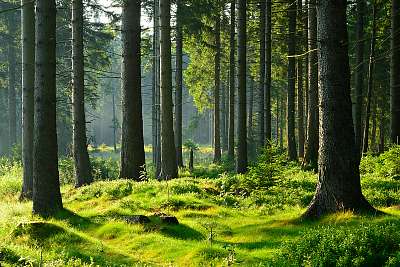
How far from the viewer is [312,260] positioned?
6.50m

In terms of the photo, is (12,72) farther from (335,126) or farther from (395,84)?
(335,126)

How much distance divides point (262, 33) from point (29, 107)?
1281 cm

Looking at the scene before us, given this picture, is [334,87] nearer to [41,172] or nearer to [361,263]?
[361,263]

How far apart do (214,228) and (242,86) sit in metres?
10.2

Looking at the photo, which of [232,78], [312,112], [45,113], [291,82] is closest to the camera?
[45,113]

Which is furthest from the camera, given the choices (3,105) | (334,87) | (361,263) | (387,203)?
(3,105)

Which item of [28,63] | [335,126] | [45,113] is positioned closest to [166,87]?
[28,63]

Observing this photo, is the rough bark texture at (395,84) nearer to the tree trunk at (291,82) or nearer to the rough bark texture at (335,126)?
the tree trunk at (291,82)

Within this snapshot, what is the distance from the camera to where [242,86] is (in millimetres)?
19469

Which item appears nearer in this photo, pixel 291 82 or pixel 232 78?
pixel 291 82

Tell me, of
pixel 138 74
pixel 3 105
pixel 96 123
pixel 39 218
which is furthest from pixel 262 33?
pixel 96 123

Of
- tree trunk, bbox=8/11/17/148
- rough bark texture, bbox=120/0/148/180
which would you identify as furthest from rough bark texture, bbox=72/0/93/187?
tree trunk, bbox=8/11/17/148

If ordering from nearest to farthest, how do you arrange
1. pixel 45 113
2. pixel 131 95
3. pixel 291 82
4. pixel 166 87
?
1. pixel 45 113
2. pixel 131 95
3. pixel 166 87
4. pixel 291 82

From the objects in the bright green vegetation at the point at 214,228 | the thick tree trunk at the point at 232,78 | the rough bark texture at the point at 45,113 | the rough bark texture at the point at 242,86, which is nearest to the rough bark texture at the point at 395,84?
the bright green vegetation at the point at 214,228
